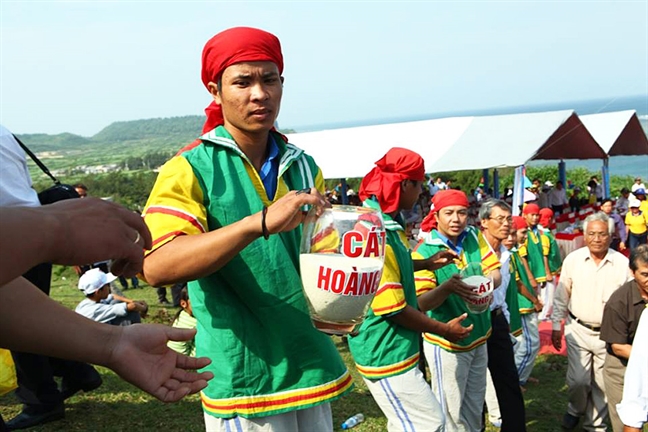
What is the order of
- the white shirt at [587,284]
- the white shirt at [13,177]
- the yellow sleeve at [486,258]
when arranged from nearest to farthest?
the white shirt at [13,177] → the yellow sleeve at [486,258] → the white shirt at [587,284]

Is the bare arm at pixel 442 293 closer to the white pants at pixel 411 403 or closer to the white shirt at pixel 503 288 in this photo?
the white pants at pixel 411 403

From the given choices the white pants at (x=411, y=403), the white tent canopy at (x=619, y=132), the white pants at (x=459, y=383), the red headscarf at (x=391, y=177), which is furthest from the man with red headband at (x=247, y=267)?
the white tent canopy at (x=619, y=132)

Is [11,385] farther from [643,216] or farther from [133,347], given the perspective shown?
[643,216]

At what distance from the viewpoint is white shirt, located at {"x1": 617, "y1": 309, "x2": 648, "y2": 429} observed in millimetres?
3699

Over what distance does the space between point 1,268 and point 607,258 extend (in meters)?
5.39

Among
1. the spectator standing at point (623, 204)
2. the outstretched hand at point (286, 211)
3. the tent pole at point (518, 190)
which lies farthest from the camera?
the spectator standing at point (623, 204)

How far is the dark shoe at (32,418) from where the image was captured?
15.9 ft

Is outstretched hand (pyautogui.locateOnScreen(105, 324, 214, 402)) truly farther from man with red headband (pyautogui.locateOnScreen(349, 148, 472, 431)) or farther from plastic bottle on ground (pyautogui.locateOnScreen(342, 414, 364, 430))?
plastic bottle on ground (pyautogui.locateOnScreen(342, 414, 364, 430))

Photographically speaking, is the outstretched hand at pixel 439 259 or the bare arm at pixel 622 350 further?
the bare arm at pixel 622 350

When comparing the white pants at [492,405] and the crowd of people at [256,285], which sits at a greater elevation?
the crowd of people at [256,285]

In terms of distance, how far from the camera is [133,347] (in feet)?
4.96

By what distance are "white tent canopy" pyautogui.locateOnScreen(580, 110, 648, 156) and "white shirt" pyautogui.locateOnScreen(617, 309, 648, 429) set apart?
14846 millimetres

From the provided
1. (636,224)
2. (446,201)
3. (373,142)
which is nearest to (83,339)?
(446,201)

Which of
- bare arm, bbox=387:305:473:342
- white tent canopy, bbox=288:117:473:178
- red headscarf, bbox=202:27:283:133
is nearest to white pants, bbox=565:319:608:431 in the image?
bare arm, bbox=387:305:473:342
